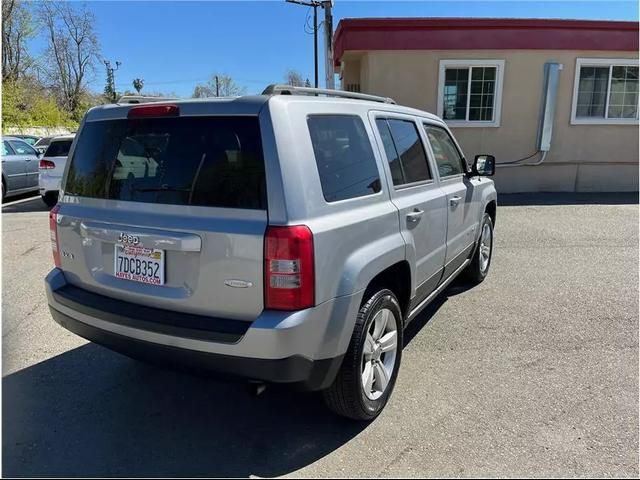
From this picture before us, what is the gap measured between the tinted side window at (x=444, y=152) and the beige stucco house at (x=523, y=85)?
284 inches

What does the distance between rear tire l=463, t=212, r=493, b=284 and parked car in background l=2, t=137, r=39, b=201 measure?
1130 cm

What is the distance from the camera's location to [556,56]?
443 inches

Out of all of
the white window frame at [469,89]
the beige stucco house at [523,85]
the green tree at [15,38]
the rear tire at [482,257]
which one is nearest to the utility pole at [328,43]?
the beige stucco house at [523,85]

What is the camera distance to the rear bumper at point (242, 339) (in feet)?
7.23

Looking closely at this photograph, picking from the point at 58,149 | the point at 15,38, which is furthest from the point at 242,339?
the point at 15,38

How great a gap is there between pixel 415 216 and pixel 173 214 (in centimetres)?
163

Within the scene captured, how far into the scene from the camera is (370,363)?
287 cm

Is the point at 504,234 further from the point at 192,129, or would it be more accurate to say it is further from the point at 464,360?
the point at 192,129

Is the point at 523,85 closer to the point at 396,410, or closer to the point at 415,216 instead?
the point at 415,216

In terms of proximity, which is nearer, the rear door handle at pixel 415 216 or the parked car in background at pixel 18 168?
the rear door handle at pixel 415 216

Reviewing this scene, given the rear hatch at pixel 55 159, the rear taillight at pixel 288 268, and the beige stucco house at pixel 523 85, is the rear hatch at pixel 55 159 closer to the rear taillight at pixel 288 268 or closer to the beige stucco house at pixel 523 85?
the beige stucco house at pixel 523 85

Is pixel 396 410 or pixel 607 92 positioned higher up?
pixel 607 92

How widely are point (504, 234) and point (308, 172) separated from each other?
21.4ft

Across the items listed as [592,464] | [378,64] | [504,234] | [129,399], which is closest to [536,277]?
[504,234]
